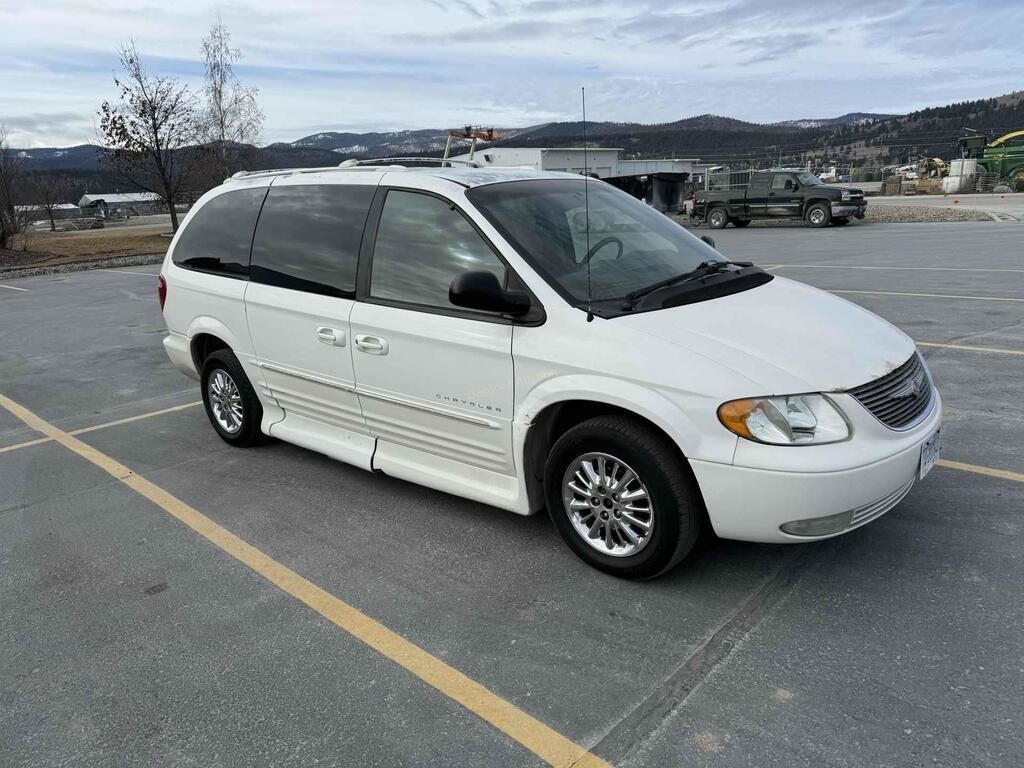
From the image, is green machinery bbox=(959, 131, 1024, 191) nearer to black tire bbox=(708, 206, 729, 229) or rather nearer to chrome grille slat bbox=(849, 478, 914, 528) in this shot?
black tire bbox=(708, 206, 729, 229)

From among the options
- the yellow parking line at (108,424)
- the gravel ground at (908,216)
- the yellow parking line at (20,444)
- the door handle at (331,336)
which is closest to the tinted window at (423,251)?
the door handle at (331,336)

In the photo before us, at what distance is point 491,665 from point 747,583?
4.01 ft

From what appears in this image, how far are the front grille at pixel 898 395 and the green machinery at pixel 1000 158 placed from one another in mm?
42599

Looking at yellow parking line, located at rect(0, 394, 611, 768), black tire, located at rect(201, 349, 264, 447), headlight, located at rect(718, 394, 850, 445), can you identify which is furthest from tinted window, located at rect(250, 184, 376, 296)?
headlight, located at rect(718, 394, 850, 445)

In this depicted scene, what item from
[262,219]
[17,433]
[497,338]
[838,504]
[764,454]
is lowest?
[17,433]

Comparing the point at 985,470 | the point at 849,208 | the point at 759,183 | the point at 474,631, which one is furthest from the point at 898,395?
the point at 759,183

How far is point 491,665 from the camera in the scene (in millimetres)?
2871

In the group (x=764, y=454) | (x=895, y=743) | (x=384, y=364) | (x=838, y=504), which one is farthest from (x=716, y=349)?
(x=384, y=364)

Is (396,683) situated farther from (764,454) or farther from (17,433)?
(17,433)

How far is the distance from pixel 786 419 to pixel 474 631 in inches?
59.5

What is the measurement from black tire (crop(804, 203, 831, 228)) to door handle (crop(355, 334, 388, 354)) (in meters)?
23.4

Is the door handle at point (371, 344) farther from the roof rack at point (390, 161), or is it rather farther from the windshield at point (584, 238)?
the roof rack at point (390, 161)

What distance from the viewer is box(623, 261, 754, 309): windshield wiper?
11.5 feet

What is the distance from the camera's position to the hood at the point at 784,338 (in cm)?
302
